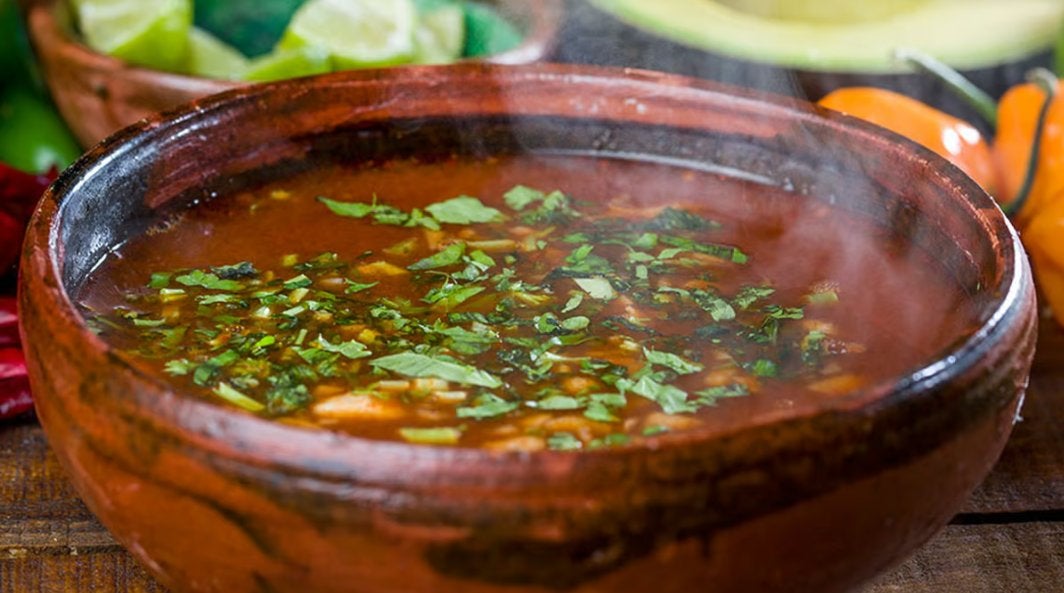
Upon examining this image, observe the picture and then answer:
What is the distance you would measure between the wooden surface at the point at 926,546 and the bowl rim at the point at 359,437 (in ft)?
1.52

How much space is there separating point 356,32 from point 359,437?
7.16 ft

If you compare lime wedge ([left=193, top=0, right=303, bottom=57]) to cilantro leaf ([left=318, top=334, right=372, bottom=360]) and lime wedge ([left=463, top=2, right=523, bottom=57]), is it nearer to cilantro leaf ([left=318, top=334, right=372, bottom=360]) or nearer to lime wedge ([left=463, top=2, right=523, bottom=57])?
lime wedge ([left=463, top=2, right=523, bottom=57])

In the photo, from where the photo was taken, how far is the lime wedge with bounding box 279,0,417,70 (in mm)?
3264

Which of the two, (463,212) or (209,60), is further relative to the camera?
(209,60)

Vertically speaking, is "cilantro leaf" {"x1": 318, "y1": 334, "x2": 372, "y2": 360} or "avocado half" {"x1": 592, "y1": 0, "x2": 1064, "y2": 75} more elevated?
"cilantro leaf" {"x1": 318, "y1": 334, "x2": 372, "y2": 360}

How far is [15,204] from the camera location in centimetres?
276

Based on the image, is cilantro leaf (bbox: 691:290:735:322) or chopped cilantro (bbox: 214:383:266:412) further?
cilantro leaf (bbox: 691:290:735:322)

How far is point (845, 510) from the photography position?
139cm

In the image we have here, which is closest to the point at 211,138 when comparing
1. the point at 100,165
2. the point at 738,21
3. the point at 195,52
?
the point at 100,165

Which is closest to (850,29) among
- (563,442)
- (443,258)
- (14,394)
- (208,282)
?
(443,258)

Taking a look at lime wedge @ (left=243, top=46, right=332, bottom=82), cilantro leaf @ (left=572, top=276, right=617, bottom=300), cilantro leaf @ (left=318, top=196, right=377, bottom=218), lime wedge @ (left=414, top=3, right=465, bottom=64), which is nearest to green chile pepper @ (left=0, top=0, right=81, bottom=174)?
lime wedge @ (left=243, top=46, right=332, bottom=82)

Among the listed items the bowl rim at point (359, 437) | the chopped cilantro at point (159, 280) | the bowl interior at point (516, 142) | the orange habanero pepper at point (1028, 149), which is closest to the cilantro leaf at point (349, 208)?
the bowl interior at point (516, 142)

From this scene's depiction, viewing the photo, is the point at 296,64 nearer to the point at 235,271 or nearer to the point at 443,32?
the point at 443,32

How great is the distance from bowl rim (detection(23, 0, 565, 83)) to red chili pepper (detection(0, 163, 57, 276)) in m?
0.39
